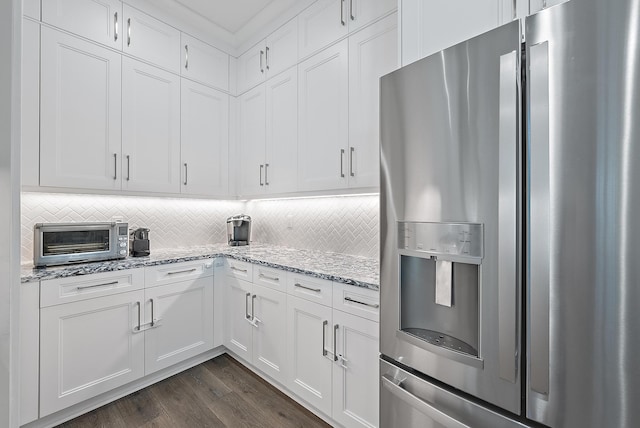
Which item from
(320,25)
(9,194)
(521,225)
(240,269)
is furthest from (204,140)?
(521,225)

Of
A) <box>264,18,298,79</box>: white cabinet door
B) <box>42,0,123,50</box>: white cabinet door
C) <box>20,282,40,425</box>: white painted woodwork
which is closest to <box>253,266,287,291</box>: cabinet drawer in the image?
<box>20,282,40,425</box>: white painted woodwork

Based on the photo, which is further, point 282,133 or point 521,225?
point 282,133

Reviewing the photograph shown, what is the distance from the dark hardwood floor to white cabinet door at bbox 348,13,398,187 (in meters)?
1.53

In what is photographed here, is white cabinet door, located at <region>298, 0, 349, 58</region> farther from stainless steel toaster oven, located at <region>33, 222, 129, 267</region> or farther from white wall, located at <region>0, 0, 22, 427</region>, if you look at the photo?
white wall, located at <region>0, 0, 22, 427</region>

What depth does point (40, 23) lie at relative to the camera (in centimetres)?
196

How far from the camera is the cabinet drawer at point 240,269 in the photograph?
2312mm

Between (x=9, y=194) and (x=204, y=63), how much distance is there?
9.23 feet

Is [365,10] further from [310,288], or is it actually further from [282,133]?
[310,288]

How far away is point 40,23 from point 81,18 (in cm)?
25

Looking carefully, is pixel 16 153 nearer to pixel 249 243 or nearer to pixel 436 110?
pixel 436 110

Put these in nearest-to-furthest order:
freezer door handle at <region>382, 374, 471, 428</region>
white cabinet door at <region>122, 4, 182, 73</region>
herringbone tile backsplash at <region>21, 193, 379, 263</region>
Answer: freezer door handle at <region>382, 374, 471, 428</region>
herringbone tile backsplash at <region>21, 193, 379, 263</region>
white cabinet door at <region>122, 4, 182, 73</region>

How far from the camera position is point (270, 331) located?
2.13m

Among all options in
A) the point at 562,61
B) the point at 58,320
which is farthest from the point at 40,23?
the point at 562,61

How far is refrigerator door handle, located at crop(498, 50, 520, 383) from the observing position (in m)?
0.84
